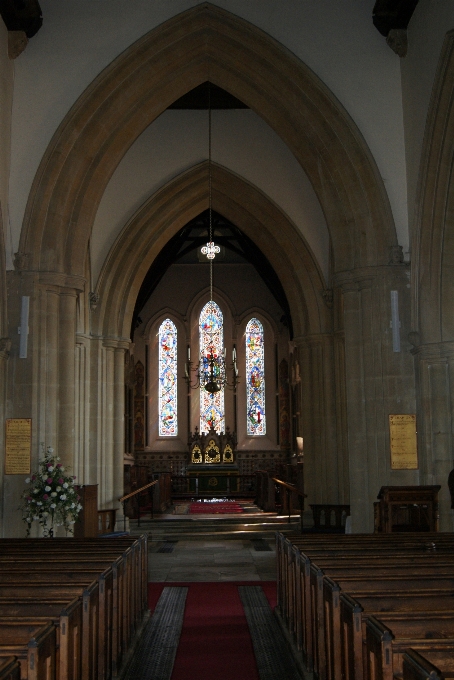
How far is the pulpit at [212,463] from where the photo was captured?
2220 centimetres

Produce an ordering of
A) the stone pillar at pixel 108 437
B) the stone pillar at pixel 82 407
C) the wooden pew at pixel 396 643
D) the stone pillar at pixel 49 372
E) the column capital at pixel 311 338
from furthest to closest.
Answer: the column capital at pixel 311 338, the stone pillar at pixel 108 437, the stone pillar at pixel 82 407, the stone pillar at pixel 49 372, the wooden pew at pixel 396 643

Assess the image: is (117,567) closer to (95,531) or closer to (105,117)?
(95,531)

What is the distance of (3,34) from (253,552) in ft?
25.4

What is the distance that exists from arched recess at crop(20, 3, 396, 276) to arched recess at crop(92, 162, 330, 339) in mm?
4071

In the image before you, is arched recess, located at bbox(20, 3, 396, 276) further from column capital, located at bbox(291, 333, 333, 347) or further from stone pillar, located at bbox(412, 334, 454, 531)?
column capital, located at bbox(291, 333, 333, 347)

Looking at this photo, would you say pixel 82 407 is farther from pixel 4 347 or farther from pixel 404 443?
pixel 404 443

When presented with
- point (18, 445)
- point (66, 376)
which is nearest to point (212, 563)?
point (18, 445)

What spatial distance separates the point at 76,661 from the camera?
11.7ft

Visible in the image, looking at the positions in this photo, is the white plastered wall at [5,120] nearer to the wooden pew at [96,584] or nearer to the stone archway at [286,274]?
the stone archway at [286,274]

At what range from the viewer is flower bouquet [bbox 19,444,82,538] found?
9500 millimetres

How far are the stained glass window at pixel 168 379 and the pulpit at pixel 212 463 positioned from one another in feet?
2.97

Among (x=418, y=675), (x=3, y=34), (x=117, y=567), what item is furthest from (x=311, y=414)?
(x=418, y=675)

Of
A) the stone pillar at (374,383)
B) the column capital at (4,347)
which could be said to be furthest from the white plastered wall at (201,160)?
the column capital at (4,347)

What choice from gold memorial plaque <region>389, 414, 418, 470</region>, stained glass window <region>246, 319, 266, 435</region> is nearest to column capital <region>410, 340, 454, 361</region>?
gold memorial plaque <region>389, 414, 418, 470</region>
